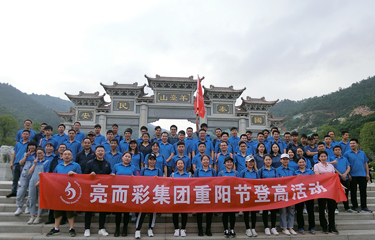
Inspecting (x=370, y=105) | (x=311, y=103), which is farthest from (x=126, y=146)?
(x=311, y=103)

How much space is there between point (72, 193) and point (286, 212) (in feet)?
11.8

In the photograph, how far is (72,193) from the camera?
3838mm

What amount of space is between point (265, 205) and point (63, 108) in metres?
76.1

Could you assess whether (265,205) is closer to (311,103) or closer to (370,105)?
(370,105)

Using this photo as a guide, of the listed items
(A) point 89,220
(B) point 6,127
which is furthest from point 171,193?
(B) point 6,127

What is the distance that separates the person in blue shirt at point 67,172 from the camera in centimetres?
375

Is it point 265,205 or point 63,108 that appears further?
point 63,108

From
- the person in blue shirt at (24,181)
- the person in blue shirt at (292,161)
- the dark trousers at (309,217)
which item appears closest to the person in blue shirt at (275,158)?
the person in blue shirt at (292,161)

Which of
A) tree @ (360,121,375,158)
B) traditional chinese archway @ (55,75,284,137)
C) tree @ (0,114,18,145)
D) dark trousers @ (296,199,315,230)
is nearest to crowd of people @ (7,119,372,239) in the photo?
dark trousers @ (296,199,315,230)

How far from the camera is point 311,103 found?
62062 millimetres

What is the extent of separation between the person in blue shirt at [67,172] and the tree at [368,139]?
99.5ft

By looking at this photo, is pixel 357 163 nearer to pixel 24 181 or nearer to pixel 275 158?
pixel 275 158

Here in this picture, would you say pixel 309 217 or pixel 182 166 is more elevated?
pixel 182 166

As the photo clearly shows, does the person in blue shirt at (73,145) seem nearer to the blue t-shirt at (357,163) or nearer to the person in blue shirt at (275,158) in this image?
the person in blue shirt at (275,158)
